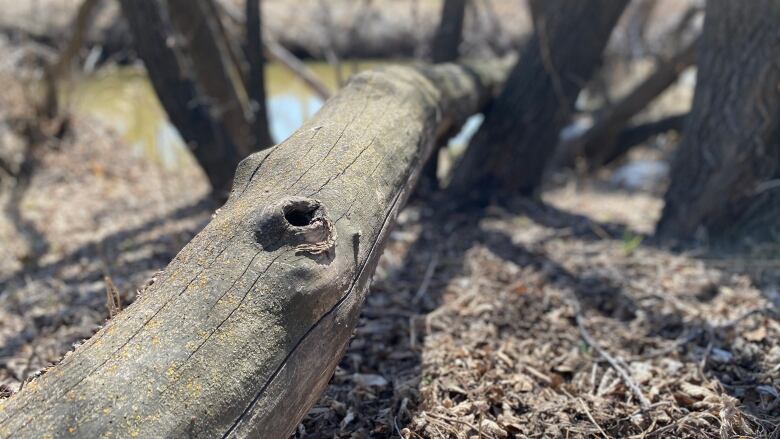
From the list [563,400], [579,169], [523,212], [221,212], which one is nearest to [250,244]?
[221,212]

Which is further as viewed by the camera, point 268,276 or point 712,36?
point 712,36

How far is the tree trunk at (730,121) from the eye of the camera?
389cm

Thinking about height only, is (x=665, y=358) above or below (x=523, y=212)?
below

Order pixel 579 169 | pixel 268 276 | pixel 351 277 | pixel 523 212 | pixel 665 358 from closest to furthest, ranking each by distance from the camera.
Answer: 1. pixel 268 276
2. pixel 351 277
3. pixel 665 358
4. pixel 523 212
5. pixel 579 169

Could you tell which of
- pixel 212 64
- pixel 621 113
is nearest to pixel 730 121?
pixel 621 113

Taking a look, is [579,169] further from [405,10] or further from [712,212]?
[405,10]

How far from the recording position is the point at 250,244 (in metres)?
1.96

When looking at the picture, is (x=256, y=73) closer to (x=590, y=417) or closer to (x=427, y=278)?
(x=427, y=278)

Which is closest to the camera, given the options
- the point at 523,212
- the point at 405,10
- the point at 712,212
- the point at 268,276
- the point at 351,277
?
the point at 268,276

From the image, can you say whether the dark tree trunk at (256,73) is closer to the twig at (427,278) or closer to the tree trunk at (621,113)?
the twig at (427,278)

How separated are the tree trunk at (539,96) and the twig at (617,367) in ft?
7.15

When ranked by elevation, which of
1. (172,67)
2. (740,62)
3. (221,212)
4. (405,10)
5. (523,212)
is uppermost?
(405,10)

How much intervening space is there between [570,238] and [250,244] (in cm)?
331

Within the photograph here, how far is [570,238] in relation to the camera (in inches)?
189
